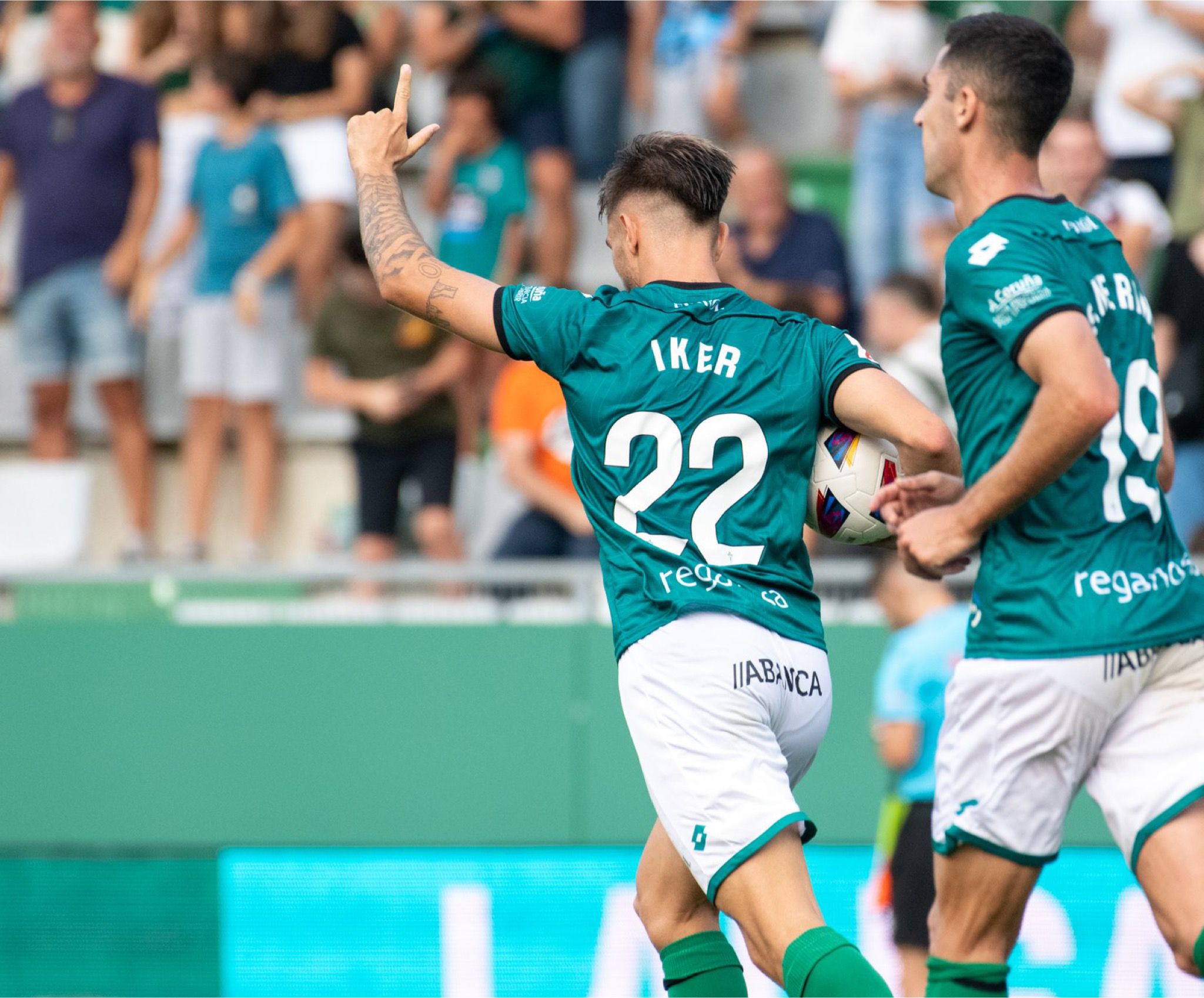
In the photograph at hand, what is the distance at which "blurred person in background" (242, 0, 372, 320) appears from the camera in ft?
32.4

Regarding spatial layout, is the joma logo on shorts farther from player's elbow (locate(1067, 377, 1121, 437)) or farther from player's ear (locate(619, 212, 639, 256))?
player's ear (locate(619, 212, 639, 256))

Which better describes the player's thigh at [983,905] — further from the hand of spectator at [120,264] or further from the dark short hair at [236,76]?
the dark short hair at [236,76]

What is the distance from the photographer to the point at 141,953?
7.65 m

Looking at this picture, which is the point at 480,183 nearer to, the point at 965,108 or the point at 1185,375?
the point at 1185,375

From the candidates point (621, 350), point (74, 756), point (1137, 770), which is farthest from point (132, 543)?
point (1137, 770)

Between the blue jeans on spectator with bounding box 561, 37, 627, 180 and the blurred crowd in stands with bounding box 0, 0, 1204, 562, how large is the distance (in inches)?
0.7

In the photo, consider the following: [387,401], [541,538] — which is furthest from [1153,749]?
[387,401]

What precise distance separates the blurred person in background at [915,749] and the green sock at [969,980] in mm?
2126

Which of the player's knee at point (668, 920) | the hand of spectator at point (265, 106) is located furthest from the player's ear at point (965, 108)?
the hand of spectator at point (265, 106)

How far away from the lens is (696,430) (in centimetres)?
364

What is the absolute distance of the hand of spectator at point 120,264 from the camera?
9336mm

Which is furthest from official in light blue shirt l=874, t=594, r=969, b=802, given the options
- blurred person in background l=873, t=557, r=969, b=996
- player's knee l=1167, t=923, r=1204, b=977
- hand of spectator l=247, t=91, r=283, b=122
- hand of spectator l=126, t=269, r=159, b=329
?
hand of spectator l=126, t=269, r=159, b=329

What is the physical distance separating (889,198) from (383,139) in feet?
18.4

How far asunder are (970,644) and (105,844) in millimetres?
5501
